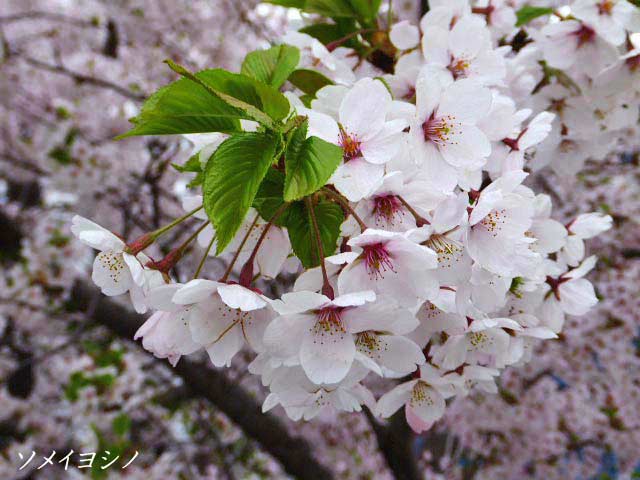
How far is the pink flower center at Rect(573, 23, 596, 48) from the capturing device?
48.1 inches

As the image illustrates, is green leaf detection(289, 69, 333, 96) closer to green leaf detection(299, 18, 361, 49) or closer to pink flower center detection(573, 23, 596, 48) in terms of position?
green leaf detection(299, 18, 361, 49)

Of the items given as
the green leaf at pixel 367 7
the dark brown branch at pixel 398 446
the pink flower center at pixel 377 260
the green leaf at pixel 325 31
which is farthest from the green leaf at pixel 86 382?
the pink flower center at pixel 377 260

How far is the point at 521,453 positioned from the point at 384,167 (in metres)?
3.92

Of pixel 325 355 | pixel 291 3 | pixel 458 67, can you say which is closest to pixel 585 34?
pixel 458 67

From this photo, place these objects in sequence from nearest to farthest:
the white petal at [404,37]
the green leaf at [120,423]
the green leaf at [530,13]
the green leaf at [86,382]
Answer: the white petal at [404,37], the green leaf at [530,13], the green leaf at [120,423], the green leaf at [86,382]

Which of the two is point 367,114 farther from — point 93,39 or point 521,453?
point 93,39

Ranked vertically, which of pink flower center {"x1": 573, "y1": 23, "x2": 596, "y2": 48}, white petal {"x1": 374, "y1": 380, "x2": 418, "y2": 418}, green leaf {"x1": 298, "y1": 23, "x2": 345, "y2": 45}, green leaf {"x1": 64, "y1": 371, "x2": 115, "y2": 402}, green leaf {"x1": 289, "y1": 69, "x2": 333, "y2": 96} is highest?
pink flower center {"x1": 573, "y1": 23, "x2": 596, "y2": 48}

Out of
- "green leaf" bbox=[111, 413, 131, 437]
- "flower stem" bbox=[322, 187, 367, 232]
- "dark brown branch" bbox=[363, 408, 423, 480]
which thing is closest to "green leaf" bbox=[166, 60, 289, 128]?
"flower stem" bbox=[322, 187, 367, 232]

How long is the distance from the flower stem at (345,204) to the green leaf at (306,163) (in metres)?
0.07

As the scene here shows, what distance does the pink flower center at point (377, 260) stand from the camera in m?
0.67

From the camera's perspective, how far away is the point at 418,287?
67cm

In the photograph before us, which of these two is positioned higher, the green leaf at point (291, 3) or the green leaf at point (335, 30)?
the green leaf at point (291, 3)

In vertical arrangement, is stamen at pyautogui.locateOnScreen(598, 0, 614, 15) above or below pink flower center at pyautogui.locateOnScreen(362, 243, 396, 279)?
above

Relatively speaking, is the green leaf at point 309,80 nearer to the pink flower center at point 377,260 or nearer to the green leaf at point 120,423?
the pink flower center at point 377,260
